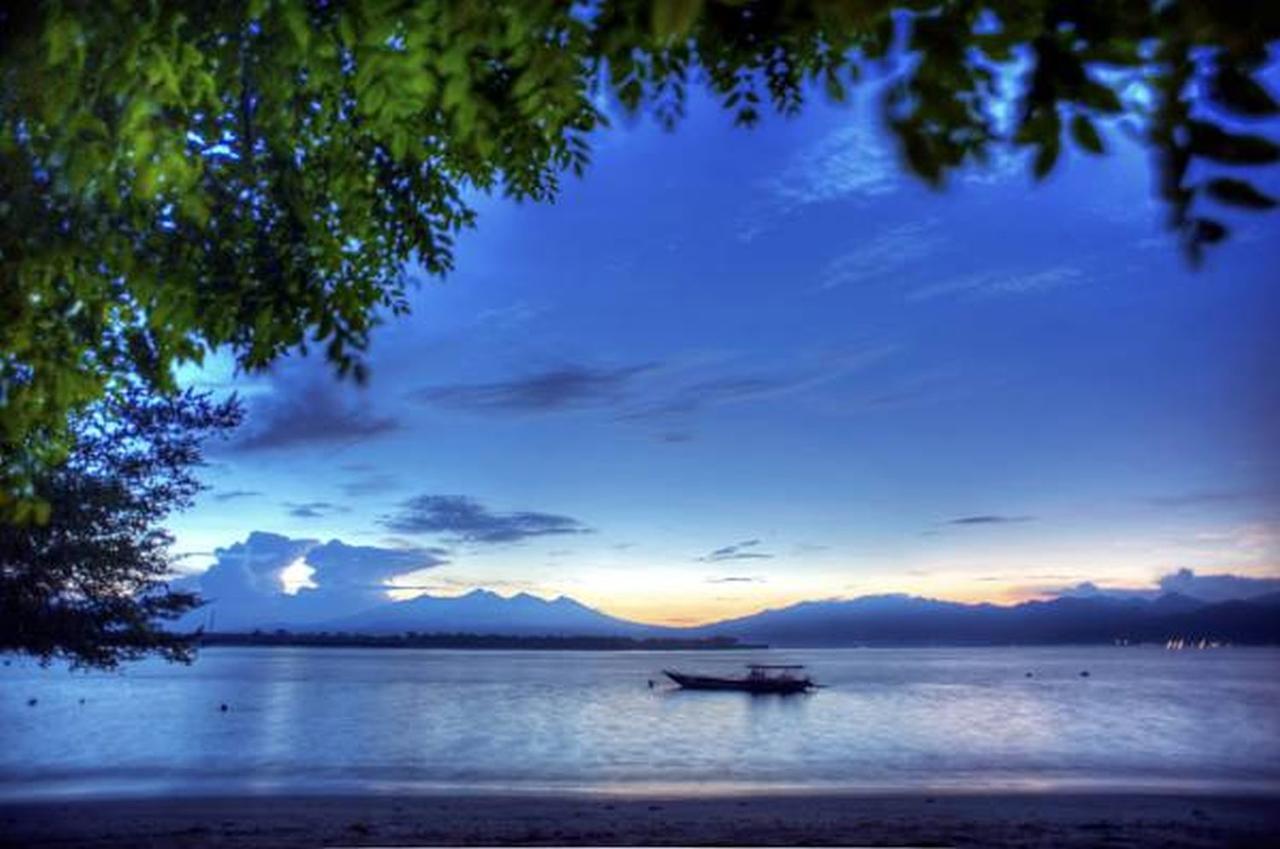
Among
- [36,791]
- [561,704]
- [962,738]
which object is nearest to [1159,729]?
[962,738]

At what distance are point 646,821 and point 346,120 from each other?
25.3 meters

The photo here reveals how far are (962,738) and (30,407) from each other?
67.0 metres

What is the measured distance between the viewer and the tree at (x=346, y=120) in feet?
5.40

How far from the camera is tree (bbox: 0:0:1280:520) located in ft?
5.40

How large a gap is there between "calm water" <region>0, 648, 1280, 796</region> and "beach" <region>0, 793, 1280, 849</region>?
6553 millimetres

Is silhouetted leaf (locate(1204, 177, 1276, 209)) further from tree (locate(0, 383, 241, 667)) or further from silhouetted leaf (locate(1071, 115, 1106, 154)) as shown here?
tree (locate(0, 383, 241, 667))

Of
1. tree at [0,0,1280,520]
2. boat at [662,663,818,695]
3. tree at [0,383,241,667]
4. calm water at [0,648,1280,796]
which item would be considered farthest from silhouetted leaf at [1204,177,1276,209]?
boat at [662,663,818,695]

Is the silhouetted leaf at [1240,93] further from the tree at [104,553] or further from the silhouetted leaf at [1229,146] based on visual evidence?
the tree at [104,553]

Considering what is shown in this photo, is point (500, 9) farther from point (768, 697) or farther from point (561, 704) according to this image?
point (768, 697)

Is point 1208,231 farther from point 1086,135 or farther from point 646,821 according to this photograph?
point 646,821

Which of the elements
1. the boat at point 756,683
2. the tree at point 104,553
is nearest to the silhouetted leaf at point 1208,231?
the tree at point 104,553

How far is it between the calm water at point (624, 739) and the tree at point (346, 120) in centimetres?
3626

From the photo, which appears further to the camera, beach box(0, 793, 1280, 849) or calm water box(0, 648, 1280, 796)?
calm water box(0, 648, 1280, 796)

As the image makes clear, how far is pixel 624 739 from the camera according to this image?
61219mm
